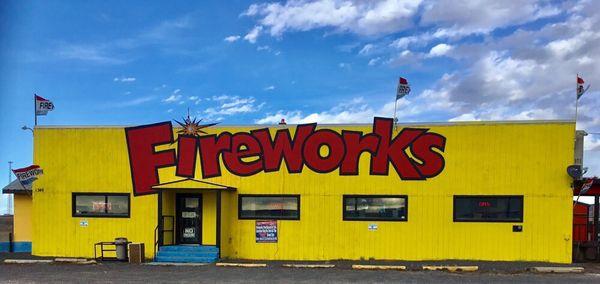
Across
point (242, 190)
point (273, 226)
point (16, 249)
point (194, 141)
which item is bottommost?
point (16, 249)

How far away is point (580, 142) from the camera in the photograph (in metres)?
17.6

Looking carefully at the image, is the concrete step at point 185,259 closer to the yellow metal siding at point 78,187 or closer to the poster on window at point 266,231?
the yellow metal siding at point 78,187

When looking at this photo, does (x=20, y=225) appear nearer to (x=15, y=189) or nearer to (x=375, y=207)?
(x=15, y=189)

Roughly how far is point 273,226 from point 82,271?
613 cm

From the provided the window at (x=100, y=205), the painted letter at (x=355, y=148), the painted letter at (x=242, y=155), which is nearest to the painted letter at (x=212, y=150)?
the painted letter at (x=242, y=155)

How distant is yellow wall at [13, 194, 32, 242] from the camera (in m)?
21.8

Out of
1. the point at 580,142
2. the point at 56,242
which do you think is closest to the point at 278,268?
the point at 56,242

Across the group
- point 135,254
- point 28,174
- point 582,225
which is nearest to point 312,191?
point 135,254

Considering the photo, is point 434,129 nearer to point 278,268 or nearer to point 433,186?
point 433,186

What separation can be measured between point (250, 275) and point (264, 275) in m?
0.38

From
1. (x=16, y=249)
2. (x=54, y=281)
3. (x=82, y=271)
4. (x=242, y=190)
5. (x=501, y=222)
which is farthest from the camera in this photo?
(x=16, y=249)

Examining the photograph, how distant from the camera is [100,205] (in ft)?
63.4

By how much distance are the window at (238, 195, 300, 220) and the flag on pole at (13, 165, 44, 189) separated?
7.26m

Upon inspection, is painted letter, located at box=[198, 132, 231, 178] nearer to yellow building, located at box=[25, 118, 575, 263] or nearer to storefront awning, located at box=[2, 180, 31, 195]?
yellow building, located at box=[25, 118, 575, 263]
